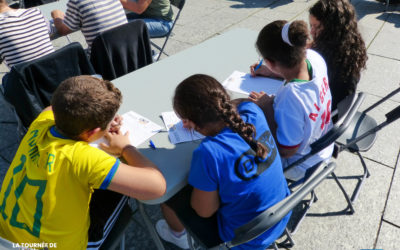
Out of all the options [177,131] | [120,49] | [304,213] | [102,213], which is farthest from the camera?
[120,49]

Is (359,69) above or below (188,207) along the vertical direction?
above

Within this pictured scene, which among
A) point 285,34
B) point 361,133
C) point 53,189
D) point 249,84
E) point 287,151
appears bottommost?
point 361,133

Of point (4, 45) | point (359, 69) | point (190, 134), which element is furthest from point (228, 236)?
point (4, 45)

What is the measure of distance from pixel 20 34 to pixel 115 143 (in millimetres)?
1550

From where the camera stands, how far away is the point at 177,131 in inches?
61.7

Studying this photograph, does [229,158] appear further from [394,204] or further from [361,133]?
[394,204]

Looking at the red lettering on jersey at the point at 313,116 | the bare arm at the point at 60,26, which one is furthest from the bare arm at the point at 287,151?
the bare arm at the point at 60,26

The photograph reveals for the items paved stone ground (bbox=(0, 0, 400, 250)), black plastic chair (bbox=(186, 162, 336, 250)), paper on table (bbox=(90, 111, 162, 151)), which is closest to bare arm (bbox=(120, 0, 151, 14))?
paved stone ground (bbox=(0, 0, 400, 250))

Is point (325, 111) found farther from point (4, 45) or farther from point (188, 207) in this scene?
point (4, 45)

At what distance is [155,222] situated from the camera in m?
2.12

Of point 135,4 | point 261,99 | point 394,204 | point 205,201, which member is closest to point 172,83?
point 261,99

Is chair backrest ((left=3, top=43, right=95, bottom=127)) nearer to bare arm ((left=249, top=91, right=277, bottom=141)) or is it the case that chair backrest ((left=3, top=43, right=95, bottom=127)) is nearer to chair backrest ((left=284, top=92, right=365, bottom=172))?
bare arm ((left=249, top=91, right=277, bottom=141))

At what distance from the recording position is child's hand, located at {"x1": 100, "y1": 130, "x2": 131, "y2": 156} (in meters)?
1.36

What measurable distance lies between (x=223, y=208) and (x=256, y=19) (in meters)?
5.00
